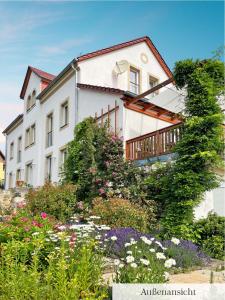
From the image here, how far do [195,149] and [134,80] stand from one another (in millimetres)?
10800

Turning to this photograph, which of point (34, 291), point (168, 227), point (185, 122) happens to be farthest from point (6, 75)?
point (34, 291)

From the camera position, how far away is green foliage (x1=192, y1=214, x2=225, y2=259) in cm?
818

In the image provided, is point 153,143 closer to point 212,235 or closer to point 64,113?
point 212,235

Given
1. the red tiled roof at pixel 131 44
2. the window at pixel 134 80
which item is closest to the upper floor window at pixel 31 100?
the red tiled roof at pixel 131 44

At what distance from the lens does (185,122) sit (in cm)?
1008

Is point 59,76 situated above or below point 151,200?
above

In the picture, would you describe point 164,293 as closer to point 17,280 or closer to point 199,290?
point 199,290

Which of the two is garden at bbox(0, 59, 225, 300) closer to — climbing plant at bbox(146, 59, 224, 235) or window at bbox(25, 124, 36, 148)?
climbing plant at bbox(146, 59, 224, 235)

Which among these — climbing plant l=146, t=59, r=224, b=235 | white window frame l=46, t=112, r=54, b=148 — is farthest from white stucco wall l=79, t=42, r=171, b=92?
climbing plant l=146, t=59, r=224, b=235

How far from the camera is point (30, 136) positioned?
23.7 m

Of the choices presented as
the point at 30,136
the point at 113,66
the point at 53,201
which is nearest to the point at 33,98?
the point at 30,136

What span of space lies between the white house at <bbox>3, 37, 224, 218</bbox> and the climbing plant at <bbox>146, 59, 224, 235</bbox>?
238 cm

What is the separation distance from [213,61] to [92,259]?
7.93m

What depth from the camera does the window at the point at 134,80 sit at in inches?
765
